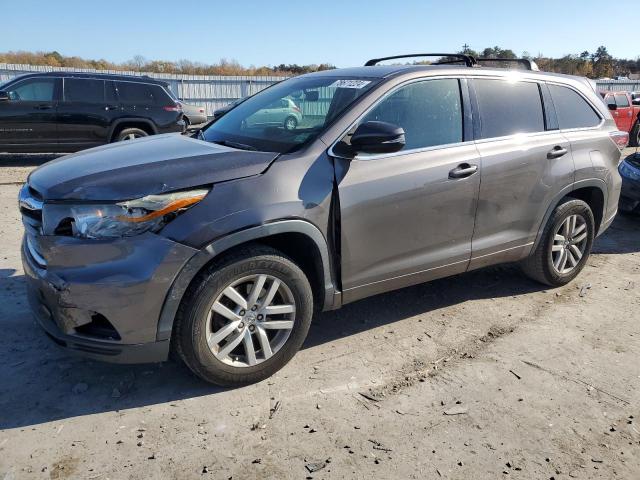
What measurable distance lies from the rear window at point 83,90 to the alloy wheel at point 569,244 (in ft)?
30.7

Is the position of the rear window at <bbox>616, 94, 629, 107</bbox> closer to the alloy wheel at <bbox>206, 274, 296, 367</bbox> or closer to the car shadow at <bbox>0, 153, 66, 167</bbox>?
the car shadow at <bbox>0, 153, 66, 167</bbox>

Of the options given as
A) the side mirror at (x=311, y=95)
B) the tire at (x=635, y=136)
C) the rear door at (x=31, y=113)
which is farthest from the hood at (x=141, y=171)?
the tire at (x=635, y=136)

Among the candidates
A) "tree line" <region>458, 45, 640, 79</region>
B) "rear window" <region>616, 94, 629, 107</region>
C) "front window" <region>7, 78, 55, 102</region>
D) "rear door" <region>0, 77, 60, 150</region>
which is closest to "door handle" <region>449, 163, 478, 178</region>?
"rear door" <region>0, 77, 60, 150</region>

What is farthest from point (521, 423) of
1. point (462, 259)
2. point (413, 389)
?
point (462, 259)

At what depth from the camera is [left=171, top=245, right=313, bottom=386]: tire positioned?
9.39 feet

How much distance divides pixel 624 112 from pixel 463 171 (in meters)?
15.9

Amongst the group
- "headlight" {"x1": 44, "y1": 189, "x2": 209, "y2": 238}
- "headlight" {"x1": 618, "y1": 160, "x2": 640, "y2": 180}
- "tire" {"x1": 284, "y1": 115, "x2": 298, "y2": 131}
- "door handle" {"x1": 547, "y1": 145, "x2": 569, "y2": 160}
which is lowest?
"headlight" {"x1": 618, "y1": 160, "x2": 640, "y2": 180}

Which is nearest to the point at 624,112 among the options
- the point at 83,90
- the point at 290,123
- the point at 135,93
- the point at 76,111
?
the point at 135,93

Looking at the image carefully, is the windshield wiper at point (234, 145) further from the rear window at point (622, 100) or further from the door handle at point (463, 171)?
the rear window at point (622, 100)

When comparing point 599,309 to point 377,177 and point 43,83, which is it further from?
point 43,83

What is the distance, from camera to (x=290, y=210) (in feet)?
9.93

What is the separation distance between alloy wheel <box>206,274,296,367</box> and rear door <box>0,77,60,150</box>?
29.9 feet

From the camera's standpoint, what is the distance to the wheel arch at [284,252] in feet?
9.12

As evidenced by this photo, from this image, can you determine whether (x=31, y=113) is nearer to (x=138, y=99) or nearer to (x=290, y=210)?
(x=138, y=99)
